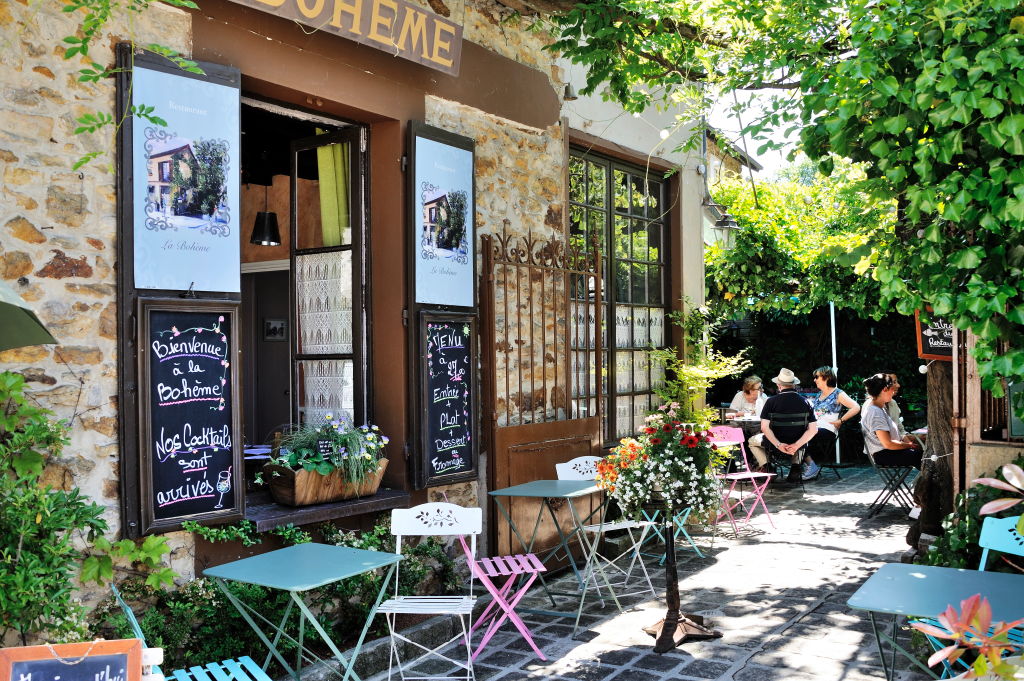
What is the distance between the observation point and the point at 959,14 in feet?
10.8

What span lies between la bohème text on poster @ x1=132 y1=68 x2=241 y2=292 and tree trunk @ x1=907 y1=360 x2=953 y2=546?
468 centimetres

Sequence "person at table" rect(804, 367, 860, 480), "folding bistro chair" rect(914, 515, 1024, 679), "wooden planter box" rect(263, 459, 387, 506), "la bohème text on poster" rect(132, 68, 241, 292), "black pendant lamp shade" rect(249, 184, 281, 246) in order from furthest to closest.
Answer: "person at table" rect(804, 367, 860, 480) → "black pendant lamp shade" rect(249, 184, 281, 246) → "wooden planter box" rect(263, 459, 387, 506) → "la bohème text on poster" rect(132, 68, 241, 292) → "folding bistro chair" rect(914, 515, 1024, 679)

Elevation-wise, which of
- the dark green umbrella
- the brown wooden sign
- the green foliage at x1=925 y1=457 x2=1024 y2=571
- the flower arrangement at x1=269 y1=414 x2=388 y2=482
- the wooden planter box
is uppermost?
the brown wooden sign

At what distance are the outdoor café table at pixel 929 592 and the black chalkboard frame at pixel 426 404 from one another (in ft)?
8.19

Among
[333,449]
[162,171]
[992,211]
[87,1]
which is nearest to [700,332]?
[333,449]

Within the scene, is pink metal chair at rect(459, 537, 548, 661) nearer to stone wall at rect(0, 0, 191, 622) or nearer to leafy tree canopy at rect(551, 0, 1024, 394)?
stone wall at rect(0, 0, 191, 622)

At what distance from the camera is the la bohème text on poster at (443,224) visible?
5074 mm

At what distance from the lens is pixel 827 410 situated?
10.4 metres

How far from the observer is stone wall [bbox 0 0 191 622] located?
3383 mm

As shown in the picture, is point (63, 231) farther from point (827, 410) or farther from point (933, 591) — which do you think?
point (827, 410)

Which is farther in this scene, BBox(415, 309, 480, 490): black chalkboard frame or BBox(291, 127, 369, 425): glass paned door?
BBox(291, 127, 369, 425): glass paned door

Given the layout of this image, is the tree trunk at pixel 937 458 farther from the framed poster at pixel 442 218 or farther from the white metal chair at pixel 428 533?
the white metal chair at pixel 428 533

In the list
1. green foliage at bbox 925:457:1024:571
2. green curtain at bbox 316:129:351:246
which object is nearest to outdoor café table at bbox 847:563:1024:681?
green foliage at bbox 925:457:1024:571

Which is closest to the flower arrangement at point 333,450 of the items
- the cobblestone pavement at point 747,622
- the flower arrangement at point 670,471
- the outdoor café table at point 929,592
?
the cobblestone pavement at point 747,622
